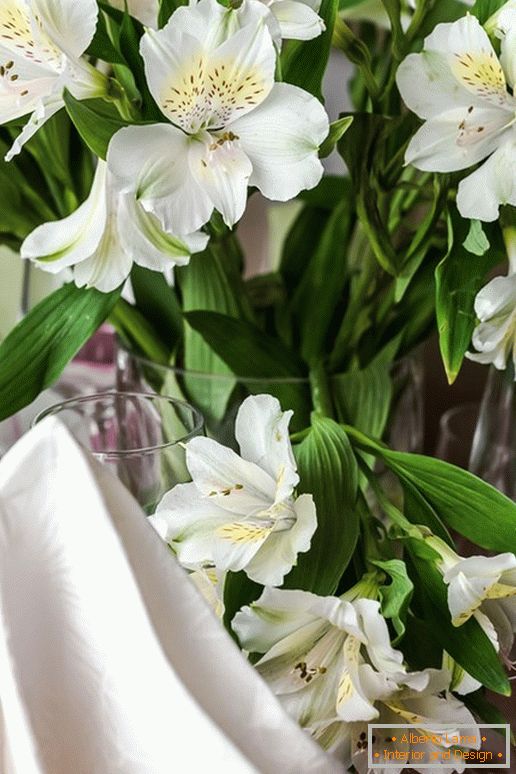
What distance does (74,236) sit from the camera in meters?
0.38

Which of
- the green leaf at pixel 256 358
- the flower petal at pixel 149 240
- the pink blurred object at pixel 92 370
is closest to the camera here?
the flower petal at pixel 149 240

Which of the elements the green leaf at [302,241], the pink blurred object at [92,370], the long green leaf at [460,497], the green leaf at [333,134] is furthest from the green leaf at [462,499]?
the pink blurred object at [92,370]

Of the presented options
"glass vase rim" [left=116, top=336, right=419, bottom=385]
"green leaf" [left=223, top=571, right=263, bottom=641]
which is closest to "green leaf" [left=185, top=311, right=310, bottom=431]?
"glass vase rim" [left=116, top=336, right=419, bottom=385]

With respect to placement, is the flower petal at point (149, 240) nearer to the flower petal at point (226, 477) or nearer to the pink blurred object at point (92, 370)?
the flower petal at point (226, 477)

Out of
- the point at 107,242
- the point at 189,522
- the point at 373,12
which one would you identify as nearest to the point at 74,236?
the point at 107,242

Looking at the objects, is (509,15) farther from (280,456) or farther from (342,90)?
(342,90)

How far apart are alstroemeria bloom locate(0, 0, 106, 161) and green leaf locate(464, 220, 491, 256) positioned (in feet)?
0.43

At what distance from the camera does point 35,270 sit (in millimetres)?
626

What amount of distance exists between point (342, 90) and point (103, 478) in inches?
26.3

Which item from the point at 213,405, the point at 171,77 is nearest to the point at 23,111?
the point at 171,77

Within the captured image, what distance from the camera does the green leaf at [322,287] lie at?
0.50 m

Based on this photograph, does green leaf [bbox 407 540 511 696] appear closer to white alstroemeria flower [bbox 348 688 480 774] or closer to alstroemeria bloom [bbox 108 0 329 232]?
white alstroemeria flower [bbox 348 688 480 774]

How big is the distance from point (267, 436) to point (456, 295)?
0.32ft

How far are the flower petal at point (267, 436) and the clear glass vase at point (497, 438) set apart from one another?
0.21 meters
